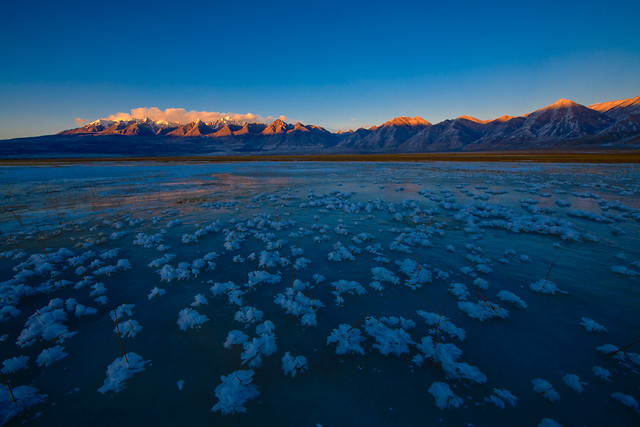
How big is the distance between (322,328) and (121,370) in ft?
10.7

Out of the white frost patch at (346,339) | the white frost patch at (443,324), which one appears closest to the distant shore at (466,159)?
the white frost patch at (443,324)

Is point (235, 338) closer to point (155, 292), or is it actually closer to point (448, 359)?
point (155, 292)

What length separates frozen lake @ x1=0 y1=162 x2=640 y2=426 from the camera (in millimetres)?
3342

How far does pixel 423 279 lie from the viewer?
20.8ft

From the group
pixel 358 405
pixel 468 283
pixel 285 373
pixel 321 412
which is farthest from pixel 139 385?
pixel 468 283

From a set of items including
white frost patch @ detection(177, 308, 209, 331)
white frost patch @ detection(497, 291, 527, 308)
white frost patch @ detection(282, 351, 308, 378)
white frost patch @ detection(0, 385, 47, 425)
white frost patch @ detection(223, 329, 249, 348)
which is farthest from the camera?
white frost patch @ detection(497, 291, 527, 308)

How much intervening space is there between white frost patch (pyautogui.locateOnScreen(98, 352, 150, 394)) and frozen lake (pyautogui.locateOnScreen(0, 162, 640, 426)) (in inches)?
1.0

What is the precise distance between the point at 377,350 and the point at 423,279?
2764 millimetres

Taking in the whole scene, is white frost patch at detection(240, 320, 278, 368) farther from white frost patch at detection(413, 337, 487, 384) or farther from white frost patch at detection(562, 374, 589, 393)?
white frost patch at detection(562, 374, 589, 393)

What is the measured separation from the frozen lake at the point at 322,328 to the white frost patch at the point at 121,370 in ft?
0.08

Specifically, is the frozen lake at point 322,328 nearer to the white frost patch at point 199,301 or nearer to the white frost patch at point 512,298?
the white frost patch at point 512,298

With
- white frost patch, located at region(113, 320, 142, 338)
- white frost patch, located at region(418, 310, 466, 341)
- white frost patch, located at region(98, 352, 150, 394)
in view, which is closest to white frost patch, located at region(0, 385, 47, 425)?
white frost patch, located at region(98, 352, 150, 394)

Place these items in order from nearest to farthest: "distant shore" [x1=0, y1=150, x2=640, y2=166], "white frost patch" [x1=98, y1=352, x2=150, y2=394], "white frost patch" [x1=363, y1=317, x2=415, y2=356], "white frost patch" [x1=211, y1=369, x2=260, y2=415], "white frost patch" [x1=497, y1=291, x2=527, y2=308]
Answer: "white frost patch" [x1=211, y1=369, x2=260, y2=415]
"white frost patch" [x1=98, y1=352, x2=150, y2=394]
"white frost patch" [x1=363, y1=317, x2=415, y2=356]
"white frost patch" [x1=497, y1=291, x2=527, y2=308]
"distant shore" [x1=0, y1=150, x2=640, y2=166]

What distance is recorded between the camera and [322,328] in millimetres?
4750
